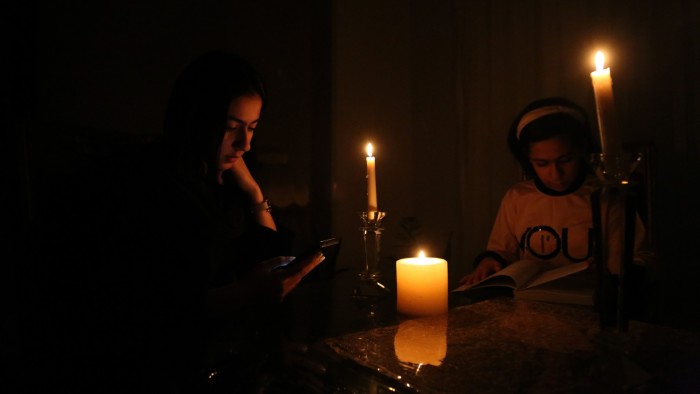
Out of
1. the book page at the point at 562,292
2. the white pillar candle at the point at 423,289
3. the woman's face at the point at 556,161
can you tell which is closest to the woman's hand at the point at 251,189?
the white pillar candle at the point at 423,289

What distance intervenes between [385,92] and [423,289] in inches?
57.9

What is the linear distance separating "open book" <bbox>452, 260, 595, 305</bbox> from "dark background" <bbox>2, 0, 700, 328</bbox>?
0.38m

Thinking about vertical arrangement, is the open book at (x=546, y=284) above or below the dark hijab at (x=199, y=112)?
below

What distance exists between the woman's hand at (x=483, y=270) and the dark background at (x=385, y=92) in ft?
1.41

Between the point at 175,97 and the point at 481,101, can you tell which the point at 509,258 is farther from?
the point at 175,97

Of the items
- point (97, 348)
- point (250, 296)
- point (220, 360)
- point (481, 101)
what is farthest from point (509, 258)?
point (97, 348)

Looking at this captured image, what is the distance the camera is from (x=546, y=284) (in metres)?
0.94

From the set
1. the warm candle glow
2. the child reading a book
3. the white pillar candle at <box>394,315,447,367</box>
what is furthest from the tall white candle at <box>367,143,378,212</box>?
the child reading a book

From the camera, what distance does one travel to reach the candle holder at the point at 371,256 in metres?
0.95

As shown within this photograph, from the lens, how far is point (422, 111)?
2.17 metres

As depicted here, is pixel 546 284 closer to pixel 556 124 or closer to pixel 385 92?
pixel 556 124

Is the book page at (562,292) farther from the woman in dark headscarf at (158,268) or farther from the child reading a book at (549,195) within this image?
the woman in dark headscarf at (158,268)

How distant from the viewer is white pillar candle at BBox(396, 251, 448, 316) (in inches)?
32.0

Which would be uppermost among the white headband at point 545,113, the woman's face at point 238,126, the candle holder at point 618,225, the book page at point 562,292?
the white headband at point 545,113
